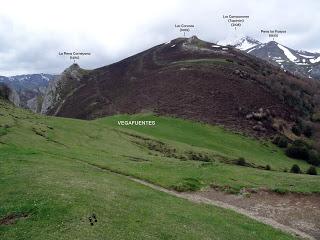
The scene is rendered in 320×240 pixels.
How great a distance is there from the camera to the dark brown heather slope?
131 metres

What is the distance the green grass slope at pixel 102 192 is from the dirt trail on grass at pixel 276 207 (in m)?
1.94

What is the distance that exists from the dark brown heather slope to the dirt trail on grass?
78.6 m

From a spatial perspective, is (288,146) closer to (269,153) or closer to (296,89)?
(269,153)

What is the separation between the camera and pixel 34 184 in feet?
113

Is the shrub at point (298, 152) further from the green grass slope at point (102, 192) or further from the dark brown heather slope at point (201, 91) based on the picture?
the green grass slope at point (102, 192)

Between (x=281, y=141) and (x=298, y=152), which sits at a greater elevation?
(x=281, y=141)

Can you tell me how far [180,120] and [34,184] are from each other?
8821 cm

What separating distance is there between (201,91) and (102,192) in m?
109

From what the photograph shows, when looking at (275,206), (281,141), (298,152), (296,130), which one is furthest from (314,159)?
(275,206)

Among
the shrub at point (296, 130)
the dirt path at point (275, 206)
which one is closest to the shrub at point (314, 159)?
the shrub at point (296, 130)

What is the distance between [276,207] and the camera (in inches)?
1609

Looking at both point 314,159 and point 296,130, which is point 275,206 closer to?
point 314,159

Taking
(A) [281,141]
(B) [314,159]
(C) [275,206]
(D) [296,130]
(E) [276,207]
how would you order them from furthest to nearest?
(D) [296,130] < (A) [281,141] < (B) [314,159] < (C) [275,206] < (E) [276,207]

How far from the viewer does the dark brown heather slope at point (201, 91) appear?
429ft
